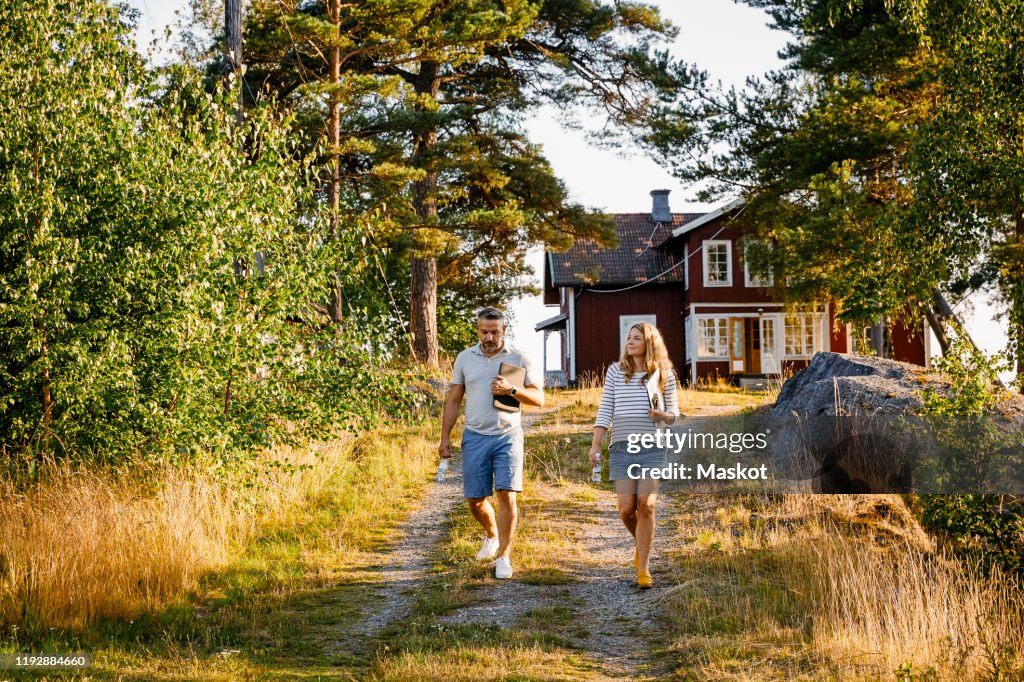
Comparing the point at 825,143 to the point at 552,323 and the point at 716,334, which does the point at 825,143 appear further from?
the point at 552,323

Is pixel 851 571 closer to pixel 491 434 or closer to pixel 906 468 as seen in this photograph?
pixel 491 434

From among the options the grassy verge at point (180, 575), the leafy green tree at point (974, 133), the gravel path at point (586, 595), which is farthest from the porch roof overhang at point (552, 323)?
→ the grassy verge at point (180, 575)

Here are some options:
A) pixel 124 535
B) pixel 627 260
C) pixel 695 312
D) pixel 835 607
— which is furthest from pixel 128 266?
pixel 627 260

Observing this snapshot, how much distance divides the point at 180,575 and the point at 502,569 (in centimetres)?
254

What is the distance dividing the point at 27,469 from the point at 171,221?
2.85 meters

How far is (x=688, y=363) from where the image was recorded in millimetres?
31688

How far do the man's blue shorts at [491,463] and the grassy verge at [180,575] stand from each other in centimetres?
128

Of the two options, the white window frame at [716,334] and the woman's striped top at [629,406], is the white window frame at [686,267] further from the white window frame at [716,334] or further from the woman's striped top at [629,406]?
the woman's striped top at [629,406]

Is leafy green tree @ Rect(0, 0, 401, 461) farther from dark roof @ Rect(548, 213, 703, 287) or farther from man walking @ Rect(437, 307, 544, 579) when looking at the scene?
dark roof @ Rect(548, 213, 703, 287)

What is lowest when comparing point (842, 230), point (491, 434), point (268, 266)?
point (491, 434)

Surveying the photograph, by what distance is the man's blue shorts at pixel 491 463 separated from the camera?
23.4 ft

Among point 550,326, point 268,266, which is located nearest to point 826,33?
point 268,266

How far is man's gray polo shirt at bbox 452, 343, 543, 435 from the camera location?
7207 millimetres

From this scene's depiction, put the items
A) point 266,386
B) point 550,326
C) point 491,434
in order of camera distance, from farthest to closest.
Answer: point 550,326, point 266,386, point 491,434
